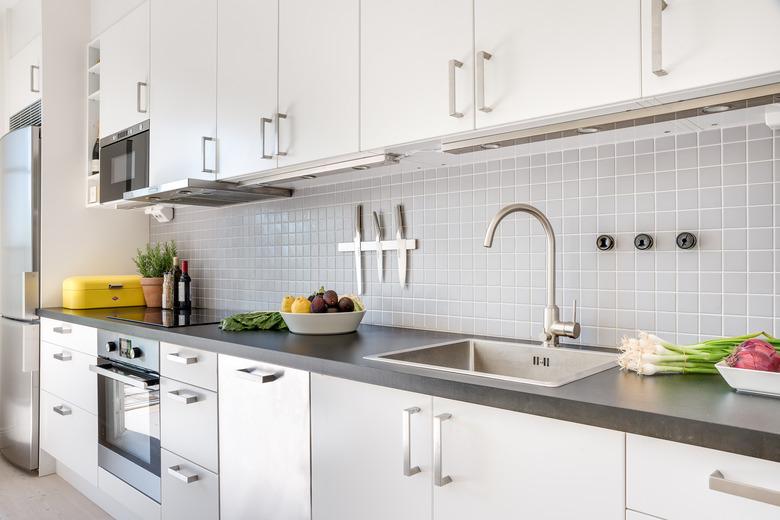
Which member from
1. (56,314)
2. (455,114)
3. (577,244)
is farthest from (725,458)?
(56,314)

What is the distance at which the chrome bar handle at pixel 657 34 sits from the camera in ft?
3.72

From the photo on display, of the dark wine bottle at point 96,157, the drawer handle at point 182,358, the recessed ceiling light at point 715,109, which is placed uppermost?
the dark wine bottle at point 96,157

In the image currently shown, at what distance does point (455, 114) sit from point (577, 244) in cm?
54

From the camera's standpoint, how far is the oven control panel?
2.16 meters

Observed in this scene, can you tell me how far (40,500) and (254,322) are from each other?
1704 mm

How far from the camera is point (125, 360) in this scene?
232cm

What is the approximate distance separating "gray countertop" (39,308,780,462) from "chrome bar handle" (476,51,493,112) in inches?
27.5

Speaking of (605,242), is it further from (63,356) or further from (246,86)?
(63,356)

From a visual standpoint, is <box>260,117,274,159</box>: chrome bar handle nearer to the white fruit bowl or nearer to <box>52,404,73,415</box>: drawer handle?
the white fruit bowl

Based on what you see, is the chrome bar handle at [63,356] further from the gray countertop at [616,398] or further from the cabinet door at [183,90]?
the gray countertop at [616,398]

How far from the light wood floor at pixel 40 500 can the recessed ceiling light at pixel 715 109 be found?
9.37 feet

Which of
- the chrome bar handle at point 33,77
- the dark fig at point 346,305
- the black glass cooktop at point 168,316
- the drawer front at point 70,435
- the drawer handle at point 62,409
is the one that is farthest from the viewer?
the chrome bar handle at point 33,77

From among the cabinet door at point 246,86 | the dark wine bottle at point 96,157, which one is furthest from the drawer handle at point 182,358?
the dark wine bottle at point 96,157

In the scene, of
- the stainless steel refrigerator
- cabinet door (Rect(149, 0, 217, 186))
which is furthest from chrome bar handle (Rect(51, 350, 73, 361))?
cabinet door (Rect(149, 0, 217, 186))
